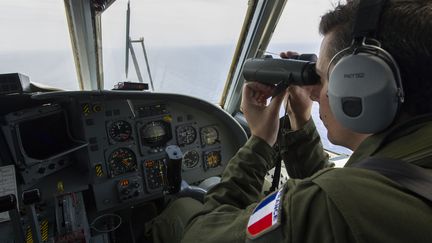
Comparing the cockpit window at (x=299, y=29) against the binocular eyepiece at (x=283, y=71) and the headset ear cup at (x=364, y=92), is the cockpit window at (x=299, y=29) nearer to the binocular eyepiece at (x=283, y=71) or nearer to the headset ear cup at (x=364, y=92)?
the binocular eyepiece at (x=283, y=71)

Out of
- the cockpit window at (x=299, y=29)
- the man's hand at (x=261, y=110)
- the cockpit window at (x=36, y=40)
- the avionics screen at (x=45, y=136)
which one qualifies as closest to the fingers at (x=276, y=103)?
the man's hand at (x=261, y=110)

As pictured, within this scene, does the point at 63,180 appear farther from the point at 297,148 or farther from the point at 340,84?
the point at 340,84

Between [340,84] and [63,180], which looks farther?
[63,180]

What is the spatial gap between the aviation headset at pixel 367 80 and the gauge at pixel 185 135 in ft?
5.99

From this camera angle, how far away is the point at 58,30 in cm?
237

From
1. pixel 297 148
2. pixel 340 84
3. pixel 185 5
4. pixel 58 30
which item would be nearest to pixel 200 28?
pixel 185 5

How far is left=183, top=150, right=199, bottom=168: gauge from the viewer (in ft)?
8.05

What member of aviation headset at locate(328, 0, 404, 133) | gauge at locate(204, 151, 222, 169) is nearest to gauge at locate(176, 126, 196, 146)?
gauge at locate(204, 151, 222, 169)

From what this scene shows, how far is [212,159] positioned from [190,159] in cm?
20

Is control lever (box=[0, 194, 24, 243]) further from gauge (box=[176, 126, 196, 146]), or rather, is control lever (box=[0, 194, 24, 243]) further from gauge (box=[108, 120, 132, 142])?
gauge (box=[176, 126, 196, 146])

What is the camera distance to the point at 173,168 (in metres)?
2.00

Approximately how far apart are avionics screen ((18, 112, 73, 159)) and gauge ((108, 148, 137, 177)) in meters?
0.29

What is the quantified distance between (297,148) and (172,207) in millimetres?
1028

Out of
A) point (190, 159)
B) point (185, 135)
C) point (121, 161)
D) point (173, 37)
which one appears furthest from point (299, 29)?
point (121, 161)
